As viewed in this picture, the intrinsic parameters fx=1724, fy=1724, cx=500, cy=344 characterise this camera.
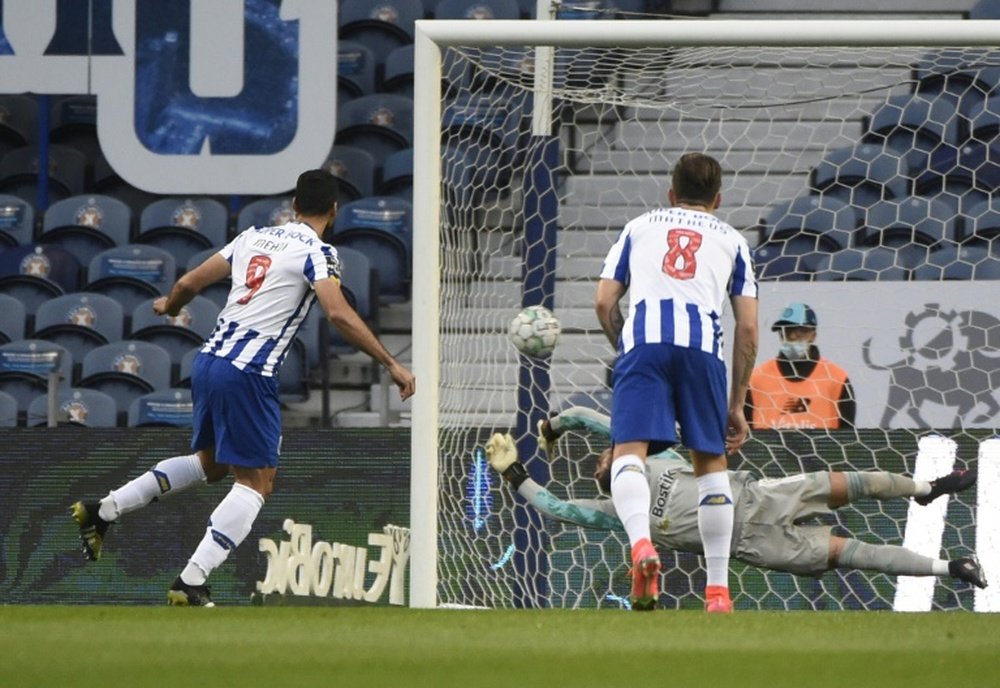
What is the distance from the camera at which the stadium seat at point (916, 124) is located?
28.2 ft

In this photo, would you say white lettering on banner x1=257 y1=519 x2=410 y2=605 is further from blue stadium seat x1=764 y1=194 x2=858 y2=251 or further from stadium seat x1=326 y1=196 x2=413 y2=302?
stadium seat x1=326 y1=196 x2=413 y2=302

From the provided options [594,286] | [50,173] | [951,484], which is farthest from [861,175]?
[50,173]

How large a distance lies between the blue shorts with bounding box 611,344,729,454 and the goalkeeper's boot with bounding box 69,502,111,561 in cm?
188

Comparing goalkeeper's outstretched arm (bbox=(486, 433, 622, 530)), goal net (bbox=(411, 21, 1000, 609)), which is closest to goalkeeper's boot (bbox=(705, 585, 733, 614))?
goal net (bbox=(411, 21, 1000, 609))

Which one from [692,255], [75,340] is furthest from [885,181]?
[75,340]

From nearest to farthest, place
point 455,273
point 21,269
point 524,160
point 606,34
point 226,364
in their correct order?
point 226,364 < point 606,34 < point 455,273 < point 524,160 < point 21,269

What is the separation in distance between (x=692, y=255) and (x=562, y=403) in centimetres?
281

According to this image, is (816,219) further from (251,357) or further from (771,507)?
(251,357)

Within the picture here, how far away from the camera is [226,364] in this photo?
18.7 feet

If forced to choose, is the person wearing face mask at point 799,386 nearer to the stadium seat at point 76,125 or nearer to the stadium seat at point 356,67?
the stadium seat at point 356,67

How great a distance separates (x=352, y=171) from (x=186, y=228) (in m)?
1.12

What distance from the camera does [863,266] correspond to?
8.23 m

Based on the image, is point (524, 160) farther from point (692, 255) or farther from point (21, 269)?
point (21, 269)

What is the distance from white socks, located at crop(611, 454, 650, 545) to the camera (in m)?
5.12
